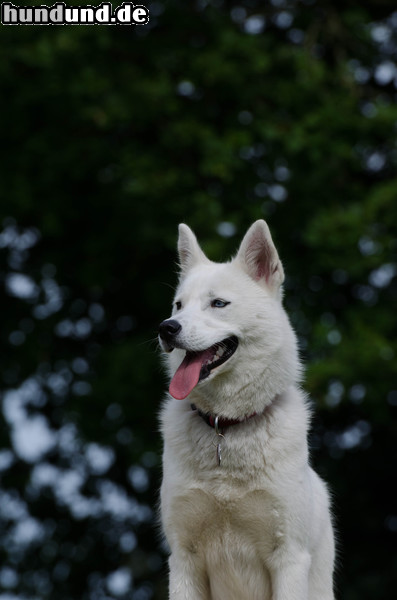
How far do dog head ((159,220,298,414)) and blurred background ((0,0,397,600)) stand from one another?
5.56 metres

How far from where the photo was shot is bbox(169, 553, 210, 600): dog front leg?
5.04 meters

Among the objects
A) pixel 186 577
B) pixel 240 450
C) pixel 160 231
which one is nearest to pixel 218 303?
pixel 240 450

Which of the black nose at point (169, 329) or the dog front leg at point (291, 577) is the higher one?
the black nose at point (169, 329)

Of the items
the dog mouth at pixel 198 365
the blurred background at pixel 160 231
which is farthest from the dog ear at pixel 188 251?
the blurred background at pixel 160 231

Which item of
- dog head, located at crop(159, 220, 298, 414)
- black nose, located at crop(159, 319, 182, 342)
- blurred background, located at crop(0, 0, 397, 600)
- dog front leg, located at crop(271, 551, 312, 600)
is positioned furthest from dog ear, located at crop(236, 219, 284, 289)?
blurred background, located at crop(0, 0, 397, 600)

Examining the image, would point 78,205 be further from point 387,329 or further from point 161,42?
point 387,329

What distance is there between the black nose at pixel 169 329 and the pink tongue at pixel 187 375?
0.65 ft

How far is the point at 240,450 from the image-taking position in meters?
5.11

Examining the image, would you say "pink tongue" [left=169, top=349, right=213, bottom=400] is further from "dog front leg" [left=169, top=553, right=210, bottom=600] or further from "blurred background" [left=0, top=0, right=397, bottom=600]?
"blurred background" [left=0, top=0, right=397, bottom=600]

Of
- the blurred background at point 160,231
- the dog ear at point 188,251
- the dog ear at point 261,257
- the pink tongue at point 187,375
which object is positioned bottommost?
the blurred background at point 160,231

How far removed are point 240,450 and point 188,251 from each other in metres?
1.27

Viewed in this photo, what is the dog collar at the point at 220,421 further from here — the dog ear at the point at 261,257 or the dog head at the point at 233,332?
the dog ear at the point at 261,257

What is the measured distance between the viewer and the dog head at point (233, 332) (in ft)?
16.4

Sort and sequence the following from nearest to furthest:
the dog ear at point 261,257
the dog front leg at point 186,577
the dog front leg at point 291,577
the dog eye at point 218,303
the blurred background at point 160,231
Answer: the dog front leg at point 291,577, the dog front leg at point 186,577, the dog eye at point 218,303, the dog ear at point 261,257, the blurred background at point 160,231
